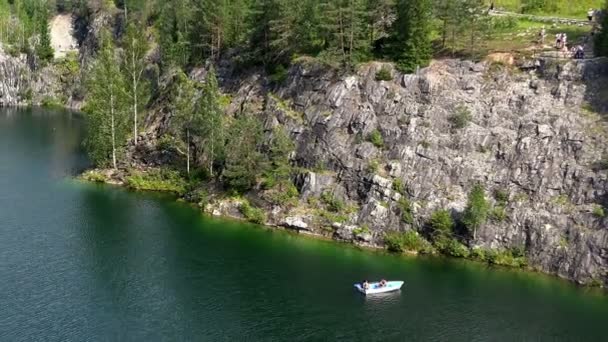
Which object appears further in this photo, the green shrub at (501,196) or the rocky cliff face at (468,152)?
the green shrub at (501,196)

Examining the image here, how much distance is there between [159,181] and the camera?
103 meters

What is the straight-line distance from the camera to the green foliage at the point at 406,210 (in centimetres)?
8094

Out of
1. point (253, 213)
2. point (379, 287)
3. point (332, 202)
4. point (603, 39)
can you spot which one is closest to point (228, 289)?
point (379, 287)

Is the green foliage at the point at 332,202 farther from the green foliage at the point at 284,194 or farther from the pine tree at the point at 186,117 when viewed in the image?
the pine tree at the point at 186,117

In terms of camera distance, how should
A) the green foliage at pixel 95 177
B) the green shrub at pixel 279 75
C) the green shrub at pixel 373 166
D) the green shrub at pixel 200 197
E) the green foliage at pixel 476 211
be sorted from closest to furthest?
the green foliage at pixel 476 211, the green shrub at pixel 373 166, the green shrub at pixel 200 197, the green shrub at pixel 279 75, the green foliage at pixel 95 177

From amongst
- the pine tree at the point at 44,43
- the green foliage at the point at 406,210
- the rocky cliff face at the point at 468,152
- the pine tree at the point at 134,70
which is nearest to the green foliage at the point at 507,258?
the rocky cliff face at the point at 468,152

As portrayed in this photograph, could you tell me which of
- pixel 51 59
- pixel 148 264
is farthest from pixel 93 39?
pixel 148 264

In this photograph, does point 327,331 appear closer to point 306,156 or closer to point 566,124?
point 306,156

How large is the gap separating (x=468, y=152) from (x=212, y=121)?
4004 centimetres

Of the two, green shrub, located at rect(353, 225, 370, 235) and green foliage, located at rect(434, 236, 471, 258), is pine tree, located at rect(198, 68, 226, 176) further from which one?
green foliage, located at rect(434, 236, 471, 258)

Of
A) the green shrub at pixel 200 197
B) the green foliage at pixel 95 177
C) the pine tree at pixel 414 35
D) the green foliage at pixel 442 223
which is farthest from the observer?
the green foliage at pixel 95 177

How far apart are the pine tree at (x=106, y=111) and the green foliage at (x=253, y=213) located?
3125cm

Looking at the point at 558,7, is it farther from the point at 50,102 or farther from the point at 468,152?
the point at 50,102

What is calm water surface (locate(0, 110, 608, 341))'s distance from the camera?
5891 centimetres
